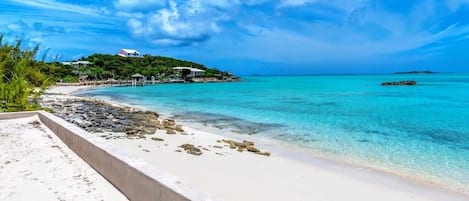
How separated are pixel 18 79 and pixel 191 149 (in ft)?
21.3

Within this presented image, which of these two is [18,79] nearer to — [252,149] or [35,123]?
[35,123]

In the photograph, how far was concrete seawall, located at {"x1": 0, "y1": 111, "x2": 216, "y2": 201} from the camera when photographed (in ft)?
10.9

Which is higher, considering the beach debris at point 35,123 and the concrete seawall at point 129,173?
the concrete seawall at point 129,173

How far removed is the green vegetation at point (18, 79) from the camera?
39.7ft

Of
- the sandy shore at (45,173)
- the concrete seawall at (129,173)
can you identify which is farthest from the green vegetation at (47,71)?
the concrete seawall at (129,173)

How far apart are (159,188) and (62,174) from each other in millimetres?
2377

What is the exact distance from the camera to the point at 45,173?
17.1ft

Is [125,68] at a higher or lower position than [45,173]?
higher

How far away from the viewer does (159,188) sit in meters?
3.52

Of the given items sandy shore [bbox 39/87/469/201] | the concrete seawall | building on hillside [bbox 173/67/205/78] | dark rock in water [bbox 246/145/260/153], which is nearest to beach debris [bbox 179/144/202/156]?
sandy shore [bbox 39/87/469/201]

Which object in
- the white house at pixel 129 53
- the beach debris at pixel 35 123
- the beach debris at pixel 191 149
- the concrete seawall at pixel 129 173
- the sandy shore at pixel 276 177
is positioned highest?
the white house at pixel 129 53

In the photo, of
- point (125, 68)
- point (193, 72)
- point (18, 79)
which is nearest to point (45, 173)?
point (18, 79)

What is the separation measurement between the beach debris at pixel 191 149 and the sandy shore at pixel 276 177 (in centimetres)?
15

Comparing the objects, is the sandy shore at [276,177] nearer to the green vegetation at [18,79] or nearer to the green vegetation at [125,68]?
the green vegetation at [18,79]
